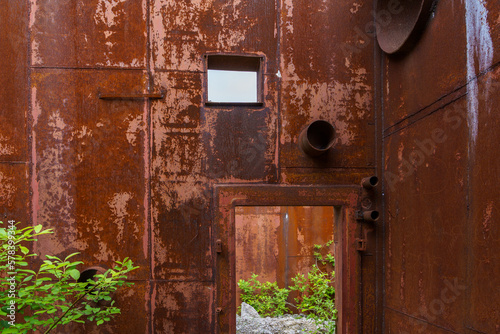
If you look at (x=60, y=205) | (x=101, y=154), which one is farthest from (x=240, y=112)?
(x=60, y=205)

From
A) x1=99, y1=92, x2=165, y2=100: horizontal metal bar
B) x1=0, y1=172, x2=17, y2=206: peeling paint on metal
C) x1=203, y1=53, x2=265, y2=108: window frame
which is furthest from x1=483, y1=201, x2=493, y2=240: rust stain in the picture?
x1=0, y1=172, x2=17, y2=206: peeling paint on metal

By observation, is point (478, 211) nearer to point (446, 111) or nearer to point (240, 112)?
point (446, 111)

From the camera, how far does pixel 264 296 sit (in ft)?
22.3

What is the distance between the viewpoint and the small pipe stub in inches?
136

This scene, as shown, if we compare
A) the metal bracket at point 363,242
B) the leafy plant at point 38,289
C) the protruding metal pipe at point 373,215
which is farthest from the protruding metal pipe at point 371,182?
the leafy plant at point 38,289

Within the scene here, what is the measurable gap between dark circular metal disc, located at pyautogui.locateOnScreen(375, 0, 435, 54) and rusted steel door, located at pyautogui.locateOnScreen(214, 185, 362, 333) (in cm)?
157

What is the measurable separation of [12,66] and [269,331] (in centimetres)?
522

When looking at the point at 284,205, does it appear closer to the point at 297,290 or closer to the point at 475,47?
the point at 475,47

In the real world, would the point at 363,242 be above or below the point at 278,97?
below

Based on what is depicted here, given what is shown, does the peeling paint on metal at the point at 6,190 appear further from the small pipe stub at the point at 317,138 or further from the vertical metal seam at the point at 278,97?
the small pipe stub at the point at 317,138

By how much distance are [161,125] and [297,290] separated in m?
5.01

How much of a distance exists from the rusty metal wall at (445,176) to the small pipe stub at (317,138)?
658mm

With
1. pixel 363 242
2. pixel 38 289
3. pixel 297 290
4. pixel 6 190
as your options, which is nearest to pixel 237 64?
pixel 363 242

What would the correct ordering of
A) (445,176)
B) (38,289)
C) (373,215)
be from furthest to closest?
1. (373,215)
2. (445,176)
3. (38,289)
